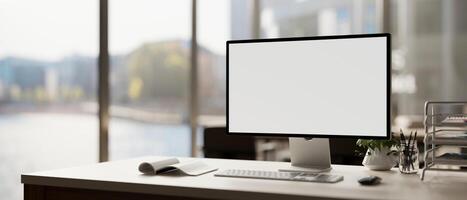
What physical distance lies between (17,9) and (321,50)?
2382 mm

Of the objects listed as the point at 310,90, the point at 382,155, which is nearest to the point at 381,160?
the point at 382,155

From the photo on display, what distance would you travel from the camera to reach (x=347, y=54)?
6.59 ft

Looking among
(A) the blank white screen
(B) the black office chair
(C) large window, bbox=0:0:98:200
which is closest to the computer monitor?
(A) the blank white screen

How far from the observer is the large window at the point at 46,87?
370cm

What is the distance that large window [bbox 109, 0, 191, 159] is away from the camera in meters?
4.40

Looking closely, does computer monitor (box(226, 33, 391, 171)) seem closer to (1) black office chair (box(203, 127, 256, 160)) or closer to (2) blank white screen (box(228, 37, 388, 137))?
(2) blank white screen (box(228, 37, 388, 137))

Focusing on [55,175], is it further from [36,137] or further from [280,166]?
[36,137]

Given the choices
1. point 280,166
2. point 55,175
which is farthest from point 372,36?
point 55,175

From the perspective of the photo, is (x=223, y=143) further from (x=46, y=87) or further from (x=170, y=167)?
(x=170, y=167)

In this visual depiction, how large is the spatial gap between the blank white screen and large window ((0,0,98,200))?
2059 millimetres

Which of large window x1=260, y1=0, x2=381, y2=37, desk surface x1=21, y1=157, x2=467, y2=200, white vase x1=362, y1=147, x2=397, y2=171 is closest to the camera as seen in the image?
desk surface x1=21, y1=157, x2=467, y2=200

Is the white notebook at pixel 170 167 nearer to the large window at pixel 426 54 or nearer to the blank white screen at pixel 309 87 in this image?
the blank white screen at pixel 309 87

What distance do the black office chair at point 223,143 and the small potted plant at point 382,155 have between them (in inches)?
58.2

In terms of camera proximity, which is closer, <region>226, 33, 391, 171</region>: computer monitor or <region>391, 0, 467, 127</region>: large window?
<region>226, 33, 391, 171</region>: computer monitor
